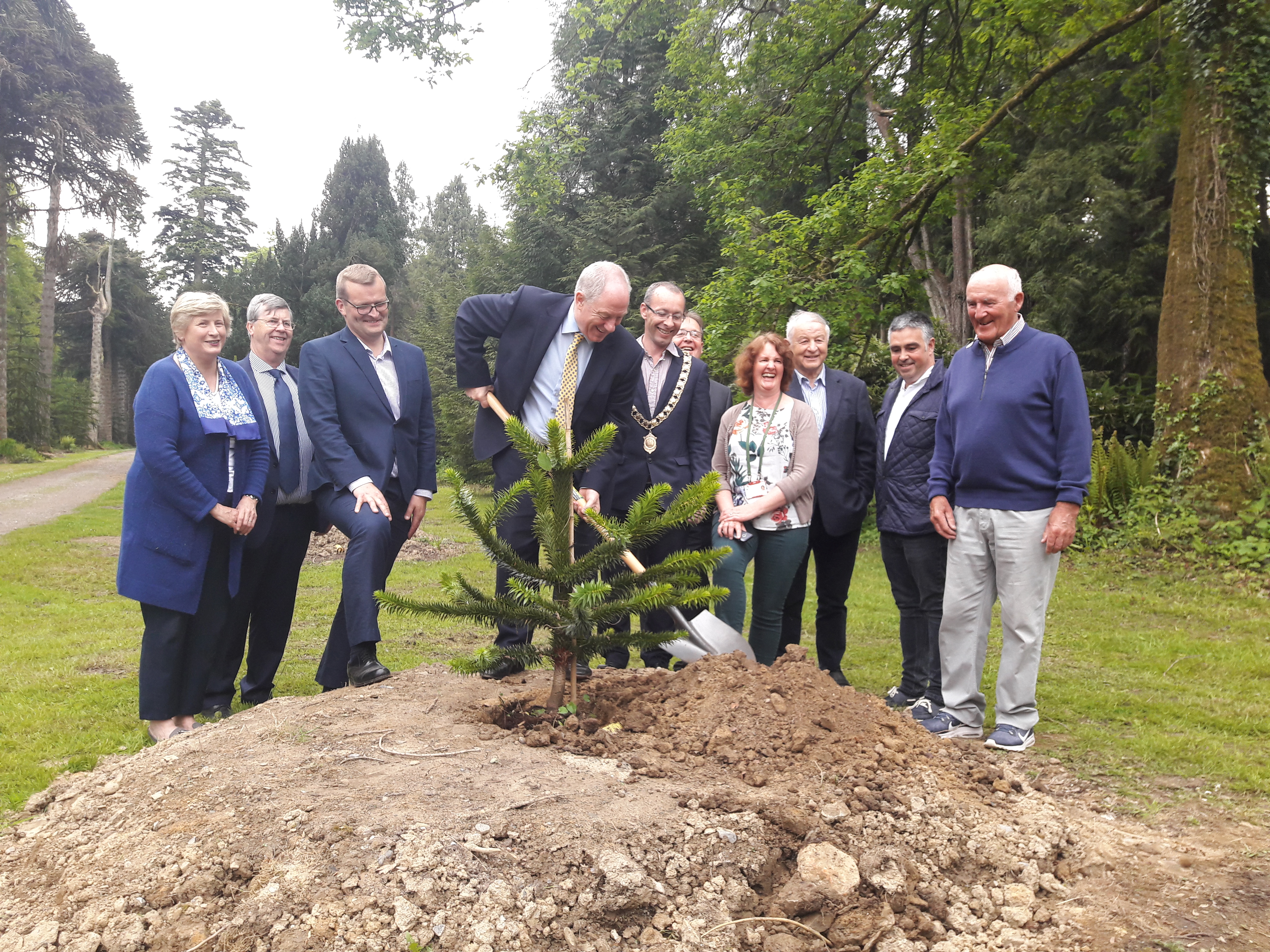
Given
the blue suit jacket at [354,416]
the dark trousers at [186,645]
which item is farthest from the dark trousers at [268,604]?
the blue suit jacket at [354,416]

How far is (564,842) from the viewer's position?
276cm

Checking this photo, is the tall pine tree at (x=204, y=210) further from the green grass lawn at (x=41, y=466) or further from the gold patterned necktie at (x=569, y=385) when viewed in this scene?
the gold patterned necktie at (x=569, y=385)

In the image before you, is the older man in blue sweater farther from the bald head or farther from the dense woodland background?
the dense woodland background

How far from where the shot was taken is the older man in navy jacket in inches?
197

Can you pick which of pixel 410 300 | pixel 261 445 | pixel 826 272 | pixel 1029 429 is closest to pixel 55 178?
pixel 410 300

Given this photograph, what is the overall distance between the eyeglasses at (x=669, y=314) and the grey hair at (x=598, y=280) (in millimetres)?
772

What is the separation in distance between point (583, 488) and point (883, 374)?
958cm

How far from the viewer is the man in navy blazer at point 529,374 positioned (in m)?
4.71

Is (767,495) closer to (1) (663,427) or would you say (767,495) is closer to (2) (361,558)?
(1) (663,427)

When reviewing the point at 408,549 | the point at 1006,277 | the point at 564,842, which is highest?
the point at 1006,277

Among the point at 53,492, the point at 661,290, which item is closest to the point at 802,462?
the point at 661,290

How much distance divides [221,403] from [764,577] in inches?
118

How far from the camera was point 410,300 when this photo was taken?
131ft

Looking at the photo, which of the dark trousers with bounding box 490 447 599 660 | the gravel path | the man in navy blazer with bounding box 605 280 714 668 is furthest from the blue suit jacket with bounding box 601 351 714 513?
the gravel path
